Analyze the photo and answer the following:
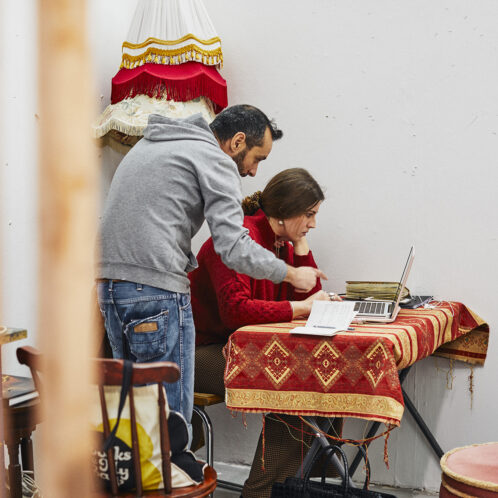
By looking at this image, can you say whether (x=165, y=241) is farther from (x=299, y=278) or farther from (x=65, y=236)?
(x=65, y=236)

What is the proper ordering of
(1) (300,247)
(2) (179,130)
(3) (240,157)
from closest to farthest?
(2) (179,130) < (3) (240,157) < (1) (300,247)

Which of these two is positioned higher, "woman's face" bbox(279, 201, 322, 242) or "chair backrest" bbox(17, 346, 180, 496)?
"woman's face" bbox(279, 201, 322, 242)

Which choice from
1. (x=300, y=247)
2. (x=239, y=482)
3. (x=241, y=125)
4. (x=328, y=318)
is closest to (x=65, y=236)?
(x=328, y=318)

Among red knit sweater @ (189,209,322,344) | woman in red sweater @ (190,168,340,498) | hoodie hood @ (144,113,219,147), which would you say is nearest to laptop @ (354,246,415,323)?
woman in red sweater @ (190,168,340,498)

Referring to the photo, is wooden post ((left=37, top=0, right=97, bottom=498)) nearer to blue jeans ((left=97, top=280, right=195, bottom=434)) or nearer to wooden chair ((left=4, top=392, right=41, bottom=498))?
wooden chair ((left=4, top=392, right=41, bottom=498))

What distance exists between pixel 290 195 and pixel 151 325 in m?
0.85

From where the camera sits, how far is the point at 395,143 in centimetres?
254

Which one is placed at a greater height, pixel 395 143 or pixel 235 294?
pixel 395 143

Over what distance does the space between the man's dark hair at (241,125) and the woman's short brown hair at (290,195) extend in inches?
12.4

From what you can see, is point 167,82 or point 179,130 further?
point 167,82

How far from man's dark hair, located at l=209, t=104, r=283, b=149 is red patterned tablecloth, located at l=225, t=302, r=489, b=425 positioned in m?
0.59

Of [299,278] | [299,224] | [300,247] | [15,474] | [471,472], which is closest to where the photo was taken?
[15,474]

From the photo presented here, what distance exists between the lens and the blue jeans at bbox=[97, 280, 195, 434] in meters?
1.61

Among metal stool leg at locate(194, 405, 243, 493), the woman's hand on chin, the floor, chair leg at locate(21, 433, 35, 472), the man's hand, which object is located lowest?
the floor
